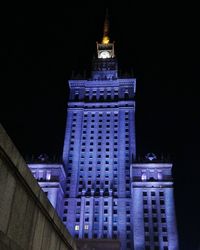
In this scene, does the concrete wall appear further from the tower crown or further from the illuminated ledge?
the tower crown

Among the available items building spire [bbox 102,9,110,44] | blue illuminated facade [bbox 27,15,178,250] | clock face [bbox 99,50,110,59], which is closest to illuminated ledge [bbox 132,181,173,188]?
blue illuminated facade [bbox 27,15,178,250]

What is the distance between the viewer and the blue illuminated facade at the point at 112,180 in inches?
2933

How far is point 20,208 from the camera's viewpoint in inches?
320

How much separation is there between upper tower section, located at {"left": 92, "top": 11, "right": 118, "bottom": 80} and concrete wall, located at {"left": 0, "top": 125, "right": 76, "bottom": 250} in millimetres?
100546

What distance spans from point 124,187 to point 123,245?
1496 centimetres

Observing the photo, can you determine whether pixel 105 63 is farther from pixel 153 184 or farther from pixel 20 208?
pixel 20 208

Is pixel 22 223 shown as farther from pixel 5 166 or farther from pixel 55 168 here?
pixel 55 168

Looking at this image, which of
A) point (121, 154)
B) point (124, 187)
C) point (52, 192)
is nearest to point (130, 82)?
point (121, 154)

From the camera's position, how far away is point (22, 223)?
822cm

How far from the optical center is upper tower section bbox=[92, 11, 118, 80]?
366 feet

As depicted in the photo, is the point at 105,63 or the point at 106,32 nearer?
the point at 105,63

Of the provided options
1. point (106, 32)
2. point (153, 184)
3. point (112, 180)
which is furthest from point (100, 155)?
point (106, 32)

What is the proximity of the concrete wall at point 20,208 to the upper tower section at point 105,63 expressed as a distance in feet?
330

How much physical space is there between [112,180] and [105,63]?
49062 mm
